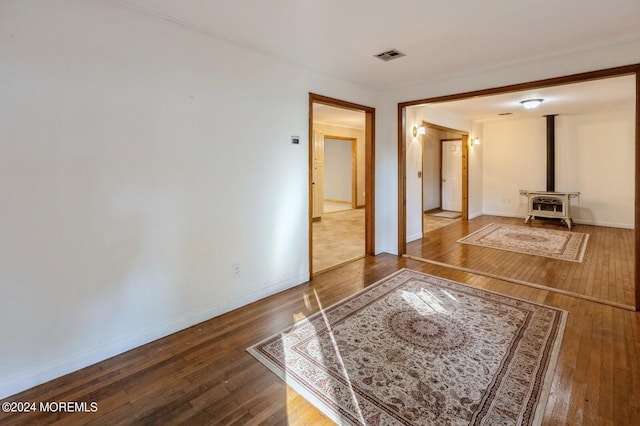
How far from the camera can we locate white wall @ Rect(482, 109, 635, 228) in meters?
6.59

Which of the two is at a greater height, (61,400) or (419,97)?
(419,97)

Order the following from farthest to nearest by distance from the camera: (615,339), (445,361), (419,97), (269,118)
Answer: (419,97)
(269,118)
(615,339)
(445,361)

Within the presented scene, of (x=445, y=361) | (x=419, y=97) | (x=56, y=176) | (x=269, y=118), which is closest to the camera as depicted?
(x=56, y=176)

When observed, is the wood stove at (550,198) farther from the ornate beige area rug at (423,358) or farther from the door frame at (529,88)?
the ornate beige area rug at (423,358)

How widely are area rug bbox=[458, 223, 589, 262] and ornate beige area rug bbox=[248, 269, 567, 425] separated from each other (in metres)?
2.27

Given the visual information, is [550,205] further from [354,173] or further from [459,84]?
[354,173]

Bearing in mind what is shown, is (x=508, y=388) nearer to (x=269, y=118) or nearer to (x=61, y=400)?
(x=61, y=400)

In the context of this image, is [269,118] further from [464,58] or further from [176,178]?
[464,58]

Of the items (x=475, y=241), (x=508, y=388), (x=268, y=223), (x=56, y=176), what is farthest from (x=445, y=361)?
(x=475, y=241)

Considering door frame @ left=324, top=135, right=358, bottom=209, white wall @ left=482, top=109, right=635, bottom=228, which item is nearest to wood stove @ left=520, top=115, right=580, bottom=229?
white wall @ left=482, top=109, right=635, bottom=228

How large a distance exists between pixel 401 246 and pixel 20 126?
14.3ft

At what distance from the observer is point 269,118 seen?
3.21 meters

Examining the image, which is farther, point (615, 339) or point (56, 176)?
point (615, 339)

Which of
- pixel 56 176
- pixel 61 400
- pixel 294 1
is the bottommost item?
pixel 61 400
